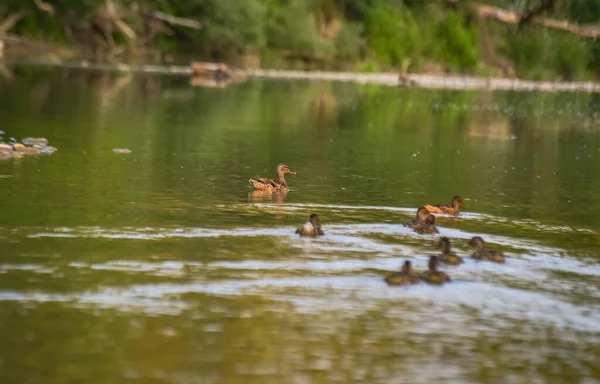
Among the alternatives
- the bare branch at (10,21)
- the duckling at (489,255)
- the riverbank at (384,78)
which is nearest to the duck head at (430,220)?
the duckling at (489,255)

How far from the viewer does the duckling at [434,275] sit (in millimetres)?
14773

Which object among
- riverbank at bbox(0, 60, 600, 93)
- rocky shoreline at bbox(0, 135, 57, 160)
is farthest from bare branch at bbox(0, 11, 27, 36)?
rocky shoreline at bbox(0, 135, 57, 160)

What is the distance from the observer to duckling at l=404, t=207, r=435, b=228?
18.5 metres

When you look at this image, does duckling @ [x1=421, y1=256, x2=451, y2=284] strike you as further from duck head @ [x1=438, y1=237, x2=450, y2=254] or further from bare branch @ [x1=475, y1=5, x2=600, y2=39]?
bare branch @ [x1=475, y1=5, x2=600, y2=39]

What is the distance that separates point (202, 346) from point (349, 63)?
89.9 meters

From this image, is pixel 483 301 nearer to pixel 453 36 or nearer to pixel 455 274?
pixel 455 274

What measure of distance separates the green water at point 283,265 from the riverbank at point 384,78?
43.5 metres

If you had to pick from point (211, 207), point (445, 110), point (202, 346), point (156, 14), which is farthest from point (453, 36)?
point (202, 346)

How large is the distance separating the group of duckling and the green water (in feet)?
0.50

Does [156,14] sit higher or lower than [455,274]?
higher

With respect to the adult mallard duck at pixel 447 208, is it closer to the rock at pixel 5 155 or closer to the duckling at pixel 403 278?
the duckling at pixel 403 278

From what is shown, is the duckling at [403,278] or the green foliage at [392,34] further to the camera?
the green foliage at [392,34]

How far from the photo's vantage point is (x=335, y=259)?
634 inches

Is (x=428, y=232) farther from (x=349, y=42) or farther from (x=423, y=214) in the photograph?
(x=349, y=42)
